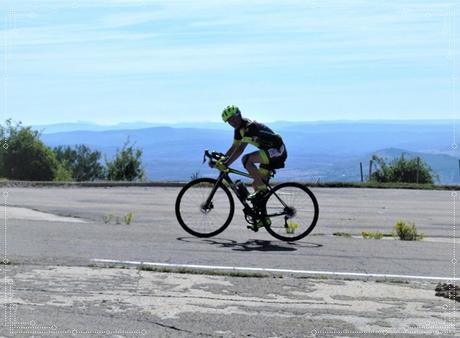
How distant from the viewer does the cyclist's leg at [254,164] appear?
10.6 meters

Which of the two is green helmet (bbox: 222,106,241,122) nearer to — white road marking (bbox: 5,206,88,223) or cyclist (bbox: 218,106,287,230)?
cyclist (bbox: 218,106,287,230)

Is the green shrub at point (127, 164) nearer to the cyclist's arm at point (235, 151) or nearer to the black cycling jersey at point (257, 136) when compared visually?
the cyclist's arm at point (235, 151)

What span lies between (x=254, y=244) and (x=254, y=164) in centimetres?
118

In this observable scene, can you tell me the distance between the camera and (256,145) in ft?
34.7

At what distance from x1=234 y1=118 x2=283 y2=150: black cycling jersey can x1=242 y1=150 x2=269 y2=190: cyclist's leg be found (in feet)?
0.48

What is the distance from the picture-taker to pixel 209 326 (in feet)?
19.4

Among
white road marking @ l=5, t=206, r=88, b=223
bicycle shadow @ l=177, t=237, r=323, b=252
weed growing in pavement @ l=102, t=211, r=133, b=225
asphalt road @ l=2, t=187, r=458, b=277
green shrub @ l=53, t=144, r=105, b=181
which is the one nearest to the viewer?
asphalt road @ l=2, t=187, r=458, b=277

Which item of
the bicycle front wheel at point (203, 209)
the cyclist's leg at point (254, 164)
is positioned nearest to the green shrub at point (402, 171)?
the bicycle front wheel at point (203, 209)

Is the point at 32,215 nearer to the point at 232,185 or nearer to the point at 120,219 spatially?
the point at 120,219

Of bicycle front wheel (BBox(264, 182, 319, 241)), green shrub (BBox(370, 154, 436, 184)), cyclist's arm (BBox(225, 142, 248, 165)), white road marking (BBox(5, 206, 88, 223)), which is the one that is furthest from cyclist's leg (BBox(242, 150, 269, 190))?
green shrub (BBox(370, 154, 436, 184))

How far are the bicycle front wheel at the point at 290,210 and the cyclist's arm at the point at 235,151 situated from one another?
0.74 metres

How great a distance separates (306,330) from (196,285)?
1.72m

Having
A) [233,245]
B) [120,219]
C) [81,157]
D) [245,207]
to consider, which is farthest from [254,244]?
[81,157]

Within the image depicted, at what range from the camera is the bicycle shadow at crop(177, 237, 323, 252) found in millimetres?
9953
